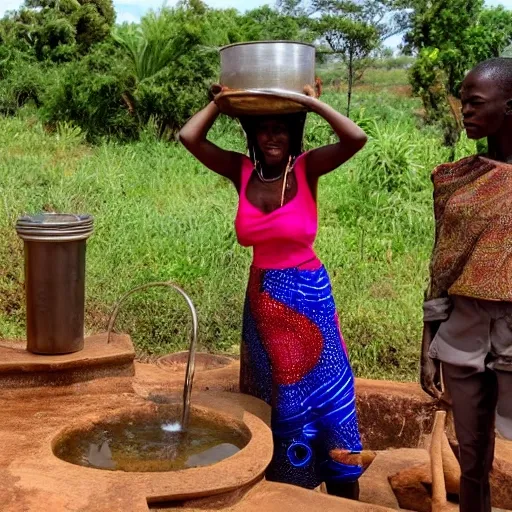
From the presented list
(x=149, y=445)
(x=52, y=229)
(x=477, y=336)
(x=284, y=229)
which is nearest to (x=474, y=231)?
(x=477, y=336)

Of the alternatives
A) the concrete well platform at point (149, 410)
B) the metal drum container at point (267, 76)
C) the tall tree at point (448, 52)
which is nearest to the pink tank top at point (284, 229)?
the metal drum container at point (267, 76)

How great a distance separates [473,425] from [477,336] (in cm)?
27

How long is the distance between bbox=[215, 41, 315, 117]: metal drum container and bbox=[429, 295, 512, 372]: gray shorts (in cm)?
88

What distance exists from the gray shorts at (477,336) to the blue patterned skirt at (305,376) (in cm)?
65

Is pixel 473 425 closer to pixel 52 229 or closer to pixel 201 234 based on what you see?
pixel 52 229

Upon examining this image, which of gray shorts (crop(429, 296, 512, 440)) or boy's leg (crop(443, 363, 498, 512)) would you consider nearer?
gray shorts (crop(429, 296, 512, 440))

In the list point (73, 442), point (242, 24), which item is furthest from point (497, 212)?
point (242, 24)

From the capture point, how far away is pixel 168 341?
4801 mm

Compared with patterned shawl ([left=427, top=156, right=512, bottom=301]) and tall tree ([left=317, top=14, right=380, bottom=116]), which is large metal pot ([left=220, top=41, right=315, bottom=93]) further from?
tall tree ([left=317, top=14, right=380, bottom=116])

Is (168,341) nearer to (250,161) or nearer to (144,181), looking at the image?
(250,161)

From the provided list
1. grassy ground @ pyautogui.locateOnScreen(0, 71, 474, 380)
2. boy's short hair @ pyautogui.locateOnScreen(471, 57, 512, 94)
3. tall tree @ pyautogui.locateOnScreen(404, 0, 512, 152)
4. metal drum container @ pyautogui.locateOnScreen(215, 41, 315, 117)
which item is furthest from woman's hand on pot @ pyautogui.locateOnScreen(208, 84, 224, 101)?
tall tree @ pyautogui.locateOnScreen(404, 0, 512, 152)

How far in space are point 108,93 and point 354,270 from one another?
607 centimetres

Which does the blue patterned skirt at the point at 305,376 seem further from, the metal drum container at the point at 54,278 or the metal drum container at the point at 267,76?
the metal drum container at the point at 54,278

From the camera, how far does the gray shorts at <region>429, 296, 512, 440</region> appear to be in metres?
1.90
